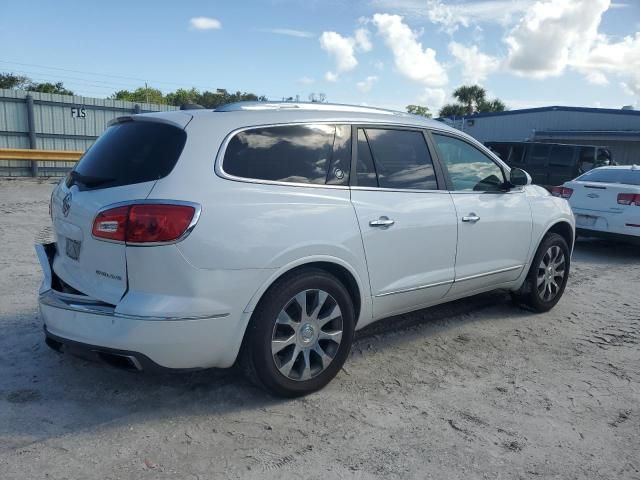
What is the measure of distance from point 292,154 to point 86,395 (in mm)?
1933

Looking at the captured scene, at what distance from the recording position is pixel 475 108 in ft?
177

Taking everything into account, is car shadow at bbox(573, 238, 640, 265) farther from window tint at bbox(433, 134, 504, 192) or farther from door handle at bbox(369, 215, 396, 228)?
door handle at bbox(369, 215, 396, 228)

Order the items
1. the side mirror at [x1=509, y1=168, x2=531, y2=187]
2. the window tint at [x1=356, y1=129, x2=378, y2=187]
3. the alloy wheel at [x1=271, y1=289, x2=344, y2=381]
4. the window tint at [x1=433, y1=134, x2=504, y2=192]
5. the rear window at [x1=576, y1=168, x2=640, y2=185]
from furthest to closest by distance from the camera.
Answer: the rear window at [x1=576, y1=168, x2=640, y2=185]
the side mirror at [x1=509, y1=168, x2=531, y2=187]
the window tint at [x1=433, y1=134, x2=504, y2=192]
the window tint at [x1=356, y1=129, x2=378, y2=187]
the alloy wheel at [x1=271, y1=289, x2=344, y2=381]

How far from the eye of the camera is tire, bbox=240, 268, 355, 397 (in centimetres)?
315

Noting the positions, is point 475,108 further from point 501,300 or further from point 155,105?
point 501,300

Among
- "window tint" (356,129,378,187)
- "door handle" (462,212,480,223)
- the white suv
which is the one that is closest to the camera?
the white suv

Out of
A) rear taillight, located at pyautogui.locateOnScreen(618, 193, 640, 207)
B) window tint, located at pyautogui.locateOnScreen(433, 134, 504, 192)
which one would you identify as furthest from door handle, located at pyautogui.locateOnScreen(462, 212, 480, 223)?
rear taillight, located at pyautogui.locateOnScreen(618, 193, 640, 207)

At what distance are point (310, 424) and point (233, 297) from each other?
2.83 feet

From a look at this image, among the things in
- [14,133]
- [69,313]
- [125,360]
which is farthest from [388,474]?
[14,133]

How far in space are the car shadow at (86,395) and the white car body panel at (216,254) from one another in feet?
1.28

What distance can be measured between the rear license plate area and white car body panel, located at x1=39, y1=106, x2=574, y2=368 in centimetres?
4

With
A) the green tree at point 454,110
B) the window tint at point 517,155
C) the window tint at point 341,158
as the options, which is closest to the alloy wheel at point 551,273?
the window tint at point 341,158

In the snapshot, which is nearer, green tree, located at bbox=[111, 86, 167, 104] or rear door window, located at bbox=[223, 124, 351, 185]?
rear door window, located at bbox=[223, 124, 351, 185]

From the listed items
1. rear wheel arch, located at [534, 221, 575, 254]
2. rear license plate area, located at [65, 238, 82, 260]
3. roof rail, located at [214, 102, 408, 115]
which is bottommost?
rear wheel arch, located at [534, 221, 575, 254]
